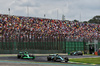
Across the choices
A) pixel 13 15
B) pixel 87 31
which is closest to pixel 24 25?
pixel 13 15

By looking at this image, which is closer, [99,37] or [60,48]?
[60,48]

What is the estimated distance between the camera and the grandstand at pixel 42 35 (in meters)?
42.6

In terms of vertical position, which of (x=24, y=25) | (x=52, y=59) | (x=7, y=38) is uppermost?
(x=24, y=25)

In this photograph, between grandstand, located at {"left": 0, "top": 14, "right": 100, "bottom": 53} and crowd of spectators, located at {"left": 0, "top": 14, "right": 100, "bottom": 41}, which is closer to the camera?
grandstand, located at {"left": 0, "top": 14, "right": 100, "bottom": 53}

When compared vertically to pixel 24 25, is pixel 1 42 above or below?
below

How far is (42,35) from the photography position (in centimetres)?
4672

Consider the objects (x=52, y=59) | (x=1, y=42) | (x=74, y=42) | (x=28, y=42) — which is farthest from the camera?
(x=74, y=42)

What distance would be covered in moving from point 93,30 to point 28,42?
21.7 meters

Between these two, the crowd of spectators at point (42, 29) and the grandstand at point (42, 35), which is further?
the crowd of spectators at point (42, 29)

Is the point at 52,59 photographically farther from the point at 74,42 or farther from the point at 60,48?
the point at 74,42

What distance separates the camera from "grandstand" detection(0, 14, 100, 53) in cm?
4259

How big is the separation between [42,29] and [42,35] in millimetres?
Result: 3439

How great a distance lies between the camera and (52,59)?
25.4 meters

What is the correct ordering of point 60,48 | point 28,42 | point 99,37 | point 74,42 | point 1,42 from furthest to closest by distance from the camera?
point 99,37 → point 74,42 → point 60,48 → point 28,42 → point 1,42
